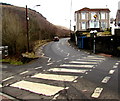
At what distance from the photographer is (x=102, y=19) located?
55.7 metres

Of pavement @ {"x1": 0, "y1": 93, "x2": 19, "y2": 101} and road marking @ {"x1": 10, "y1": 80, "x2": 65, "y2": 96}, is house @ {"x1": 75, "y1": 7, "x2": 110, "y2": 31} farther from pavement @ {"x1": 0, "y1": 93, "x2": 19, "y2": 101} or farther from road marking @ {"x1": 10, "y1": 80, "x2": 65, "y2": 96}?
pavement @ {"x1": 0, "y1": 93, "x2": 19, "y2": 101}

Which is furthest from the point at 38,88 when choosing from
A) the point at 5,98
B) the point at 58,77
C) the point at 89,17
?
the point at 89,17

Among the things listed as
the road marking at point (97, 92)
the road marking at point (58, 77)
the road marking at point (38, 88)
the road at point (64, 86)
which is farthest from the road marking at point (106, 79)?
the road marking at point (38, 88)

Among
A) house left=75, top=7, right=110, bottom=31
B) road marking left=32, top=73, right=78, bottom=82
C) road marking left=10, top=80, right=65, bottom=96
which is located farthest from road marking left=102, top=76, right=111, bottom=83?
house left=75, top=7, right=110, bottom=31

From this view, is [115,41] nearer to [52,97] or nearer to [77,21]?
[52,97]

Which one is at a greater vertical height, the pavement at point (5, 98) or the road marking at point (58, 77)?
the road marking at point (58, 77)

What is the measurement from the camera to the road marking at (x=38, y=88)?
313 inches

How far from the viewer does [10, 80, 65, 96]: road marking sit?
313 inches

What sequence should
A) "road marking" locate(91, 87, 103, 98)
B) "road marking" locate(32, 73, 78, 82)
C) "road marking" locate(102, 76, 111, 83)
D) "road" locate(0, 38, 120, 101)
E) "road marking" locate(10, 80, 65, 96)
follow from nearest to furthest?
"road marking" locate(91, 87, 103, 98), "road" locate(0, 38, 120, 101), "road marking" locate(10, 80, 65, 96), "road marking" locate(102, 76, 111, 83), "road marking" locate(32, 73, 78, 82)

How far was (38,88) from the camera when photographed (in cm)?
852

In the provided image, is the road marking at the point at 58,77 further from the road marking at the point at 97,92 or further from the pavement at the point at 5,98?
the pavement at the point at 5,98

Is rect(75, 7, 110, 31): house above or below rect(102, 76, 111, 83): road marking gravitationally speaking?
above

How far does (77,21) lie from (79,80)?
47.0 metres

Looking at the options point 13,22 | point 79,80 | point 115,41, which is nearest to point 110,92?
point 79,80
